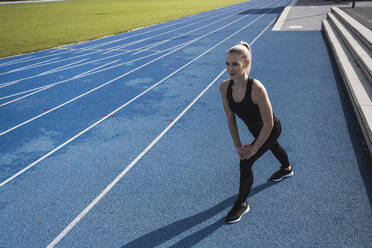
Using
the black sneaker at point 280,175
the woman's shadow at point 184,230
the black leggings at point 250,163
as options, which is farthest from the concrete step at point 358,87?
the woman's shadow at point 184,230

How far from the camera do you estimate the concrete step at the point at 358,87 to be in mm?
4293

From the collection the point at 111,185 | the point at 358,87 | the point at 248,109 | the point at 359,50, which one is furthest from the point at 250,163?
the point at 359,50

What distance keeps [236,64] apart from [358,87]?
15.2 ft

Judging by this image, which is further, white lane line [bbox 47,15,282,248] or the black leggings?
white lane line [bbox 47,15,282,248]

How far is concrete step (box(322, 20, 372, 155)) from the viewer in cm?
429

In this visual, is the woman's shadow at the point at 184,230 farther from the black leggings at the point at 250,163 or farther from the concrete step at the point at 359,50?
the concrete step at the point at 359,50

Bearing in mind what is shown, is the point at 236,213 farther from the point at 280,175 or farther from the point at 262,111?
the point at 262,111

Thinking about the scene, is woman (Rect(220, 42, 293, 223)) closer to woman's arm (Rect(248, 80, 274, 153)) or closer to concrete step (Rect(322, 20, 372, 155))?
woman's arm (Rect(248, 80, 274, 153))

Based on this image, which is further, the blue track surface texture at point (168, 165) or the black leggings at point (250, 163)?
the blue track surface texture at point (168, 165)

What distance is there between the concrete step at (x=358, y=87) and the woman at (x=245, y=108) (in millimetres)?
2231

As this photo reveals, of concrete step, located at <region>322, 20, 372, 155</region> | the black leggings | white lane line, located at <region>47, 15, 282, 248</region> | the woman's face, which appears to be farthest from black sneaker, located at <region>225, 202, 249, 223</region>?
concrete step, located at <region>322, 20, 372, 155</region>

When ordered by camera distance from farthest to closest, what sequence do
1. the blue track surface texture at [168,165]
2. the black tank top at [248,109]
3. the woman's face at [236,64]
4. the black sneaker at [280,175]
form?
the black sneaker at [280,175] → the blue track surface texture at [168,165] → the black tank top at [248,109] → the woman's face at [236,64]

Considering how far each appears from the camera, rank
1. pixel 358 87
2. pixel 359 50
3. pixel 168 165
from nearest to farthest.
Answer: pixel 168 165 → pixel 358 87 → pixel 359 50

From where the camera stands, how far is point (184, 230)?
9.71 feet
